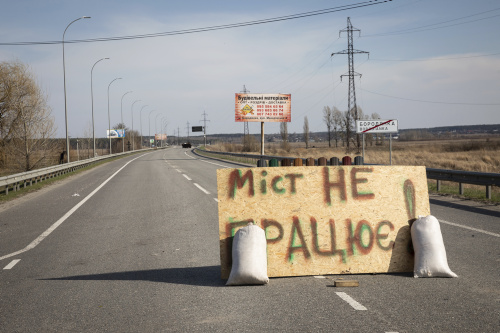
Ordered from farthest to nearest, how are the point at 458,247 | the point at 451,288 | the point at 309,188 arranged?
the point at 458,247, the point at 309,188, the point at 451,288

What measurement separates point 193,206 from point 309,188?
764 centimetres

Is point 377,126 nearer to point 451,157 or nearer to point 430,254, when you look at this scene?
point 430,254

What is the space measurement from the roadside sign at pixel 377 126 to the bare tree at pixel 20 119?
93.8 feet

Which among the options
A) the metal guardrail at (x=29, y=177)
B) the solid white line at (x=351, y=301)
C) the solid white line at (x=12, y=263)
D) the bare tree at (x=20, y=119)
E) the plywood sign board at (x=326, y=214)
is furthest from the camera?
the bare tree at (x=20, y=119)

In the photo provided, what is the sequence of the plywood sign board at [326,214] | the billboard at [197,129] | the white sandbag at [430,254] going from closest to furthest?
the white sandbag at [430,254]
the plywood sign board at [326,214]
the billboard at [197,129]

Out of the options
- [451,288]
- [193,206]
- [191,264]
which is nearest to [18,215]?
[193,206]

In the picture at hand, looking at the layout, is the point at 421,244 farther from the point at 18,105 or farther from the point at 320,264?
the point at 18,105

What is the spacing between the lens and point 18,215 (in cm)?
1284

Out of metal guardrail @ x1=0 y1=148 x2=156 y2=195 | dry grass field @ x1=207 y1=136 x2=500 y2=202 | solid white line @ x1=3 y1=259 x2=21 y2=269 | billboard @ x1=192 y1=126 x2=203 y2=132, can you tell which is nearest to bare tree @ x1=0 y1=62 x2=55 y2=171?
metal guardrail @ x1=0 y1=148 x2=156 y2=195

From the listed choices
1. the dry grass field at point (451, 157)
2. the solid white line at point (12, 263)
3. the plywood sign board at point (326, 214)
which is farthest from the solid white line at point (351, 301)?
the dry grass field at point (451, 157)

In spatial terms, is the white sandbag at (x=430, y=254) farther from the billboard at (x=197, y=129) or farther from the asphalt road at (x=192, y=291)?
the billboard at (x=197, y=129)

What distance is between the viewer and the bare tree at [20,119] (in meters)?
39.6

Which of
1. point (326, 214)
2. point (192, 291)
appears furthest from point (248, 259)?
point (326, 214)

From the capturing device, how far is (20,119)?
40.2 metres
